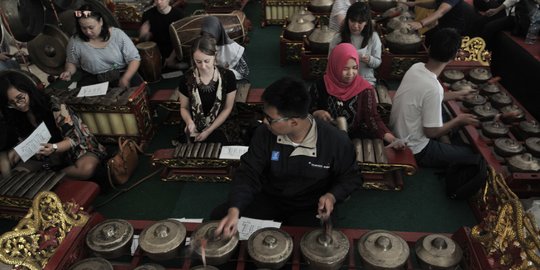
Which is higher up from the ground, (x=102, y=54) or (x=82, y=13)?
(x=82, y=13)

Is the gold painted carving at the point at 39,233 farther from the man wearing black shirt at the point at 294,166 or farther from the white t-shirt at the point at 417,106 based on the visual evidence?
the white t-shirt at the point at 417,106

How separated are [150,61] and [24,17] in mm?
1253

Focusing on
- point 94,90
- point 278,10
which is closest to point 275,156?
point 94,90

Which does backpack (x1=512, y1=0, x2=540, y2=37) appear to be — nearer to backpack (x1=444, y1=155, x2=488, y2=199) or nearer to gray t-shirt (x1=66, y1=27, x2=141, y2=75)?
backpack (x1=444, y1=155, x2=488, y2=199)

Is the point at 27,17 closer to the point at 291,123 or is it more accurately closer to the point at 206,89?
the point at 206,89

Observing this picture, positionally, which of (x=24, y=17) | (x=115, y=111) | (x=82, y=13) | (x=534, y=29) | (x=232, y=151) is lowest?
(x=232, y=151)

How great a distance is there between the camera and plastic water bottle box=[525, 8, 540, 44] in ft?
12.4

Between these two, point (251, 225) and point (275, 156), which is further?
point (251, 225)

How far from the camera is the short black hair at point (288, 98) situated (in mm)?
1800

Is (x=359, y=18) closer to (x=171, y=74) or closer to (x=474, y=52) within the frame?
(x=474, y=52)

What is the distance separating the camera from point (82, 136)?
2.98 m

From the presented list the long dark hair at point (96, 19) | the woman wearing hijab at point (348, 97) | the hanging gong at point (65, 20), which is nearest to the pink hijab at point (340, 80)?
the woman wearing hijab at point (348, 97)

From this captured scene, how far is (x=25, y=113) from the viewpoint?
9.01 ft

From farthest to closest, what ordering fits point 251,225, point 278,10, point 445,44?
point 278,10, point 445,44, point 251,225
